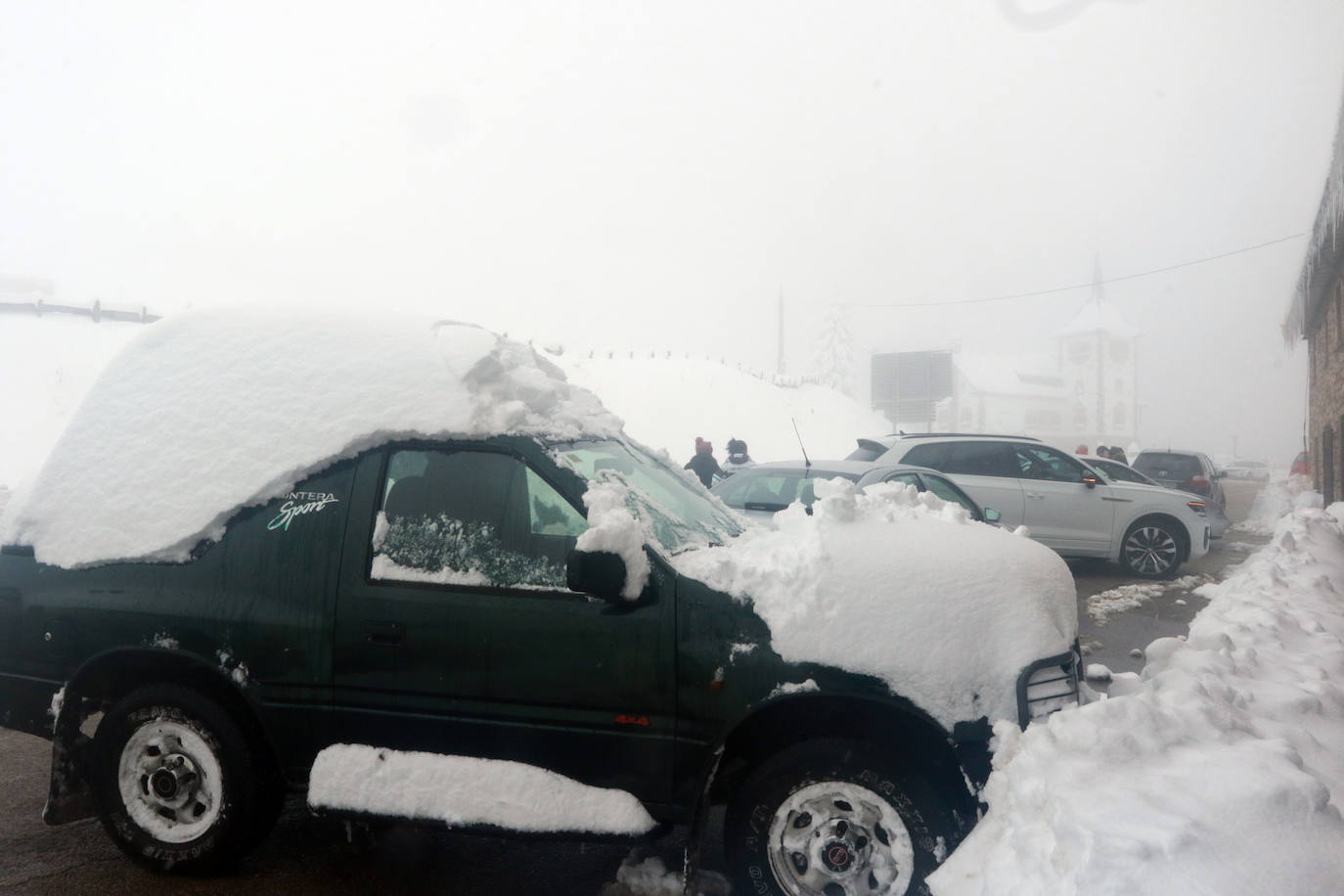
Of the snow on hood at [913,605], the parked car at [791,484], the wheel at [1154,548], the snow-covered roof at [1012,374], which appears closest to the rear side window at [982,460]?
the wheel at [1154,548]

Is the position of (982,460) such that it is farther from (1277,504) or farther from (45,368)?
(45,368)

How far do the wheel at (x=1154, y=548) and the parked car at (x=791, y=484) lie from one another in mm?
4238

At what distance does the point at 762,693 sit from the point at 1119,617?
7795 mm

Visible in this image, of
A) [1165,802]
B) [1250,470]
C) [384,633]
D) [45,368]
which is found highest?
[45,368]

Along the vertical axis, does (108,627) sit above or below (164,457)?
below

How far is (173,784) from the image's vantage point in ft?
11.8

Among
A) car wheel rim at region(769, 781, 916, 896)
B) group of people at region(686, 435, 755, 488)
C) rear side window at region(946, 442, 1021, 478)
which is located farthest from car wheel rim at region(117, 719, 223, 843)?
rear side window at region(946, 442, 1021, 478)

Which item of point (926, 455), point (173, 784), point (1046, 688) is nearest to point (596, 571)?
point (1046, 688)

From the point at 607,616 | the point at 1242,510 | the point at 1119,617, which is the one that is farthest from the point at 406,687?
the point at 1242,510

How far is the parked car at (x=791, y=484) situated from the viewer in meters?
8.98

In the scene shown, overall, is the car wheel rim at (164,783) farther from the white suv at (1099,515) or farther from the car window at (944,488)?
the white suv at (1099,515)

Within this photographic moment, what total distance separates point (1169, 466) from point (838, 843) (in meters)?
20.1

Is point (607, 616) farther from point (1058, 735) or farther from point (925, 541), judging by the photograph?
point (1058, 735)

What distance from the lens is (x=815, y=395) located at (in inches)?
2307
